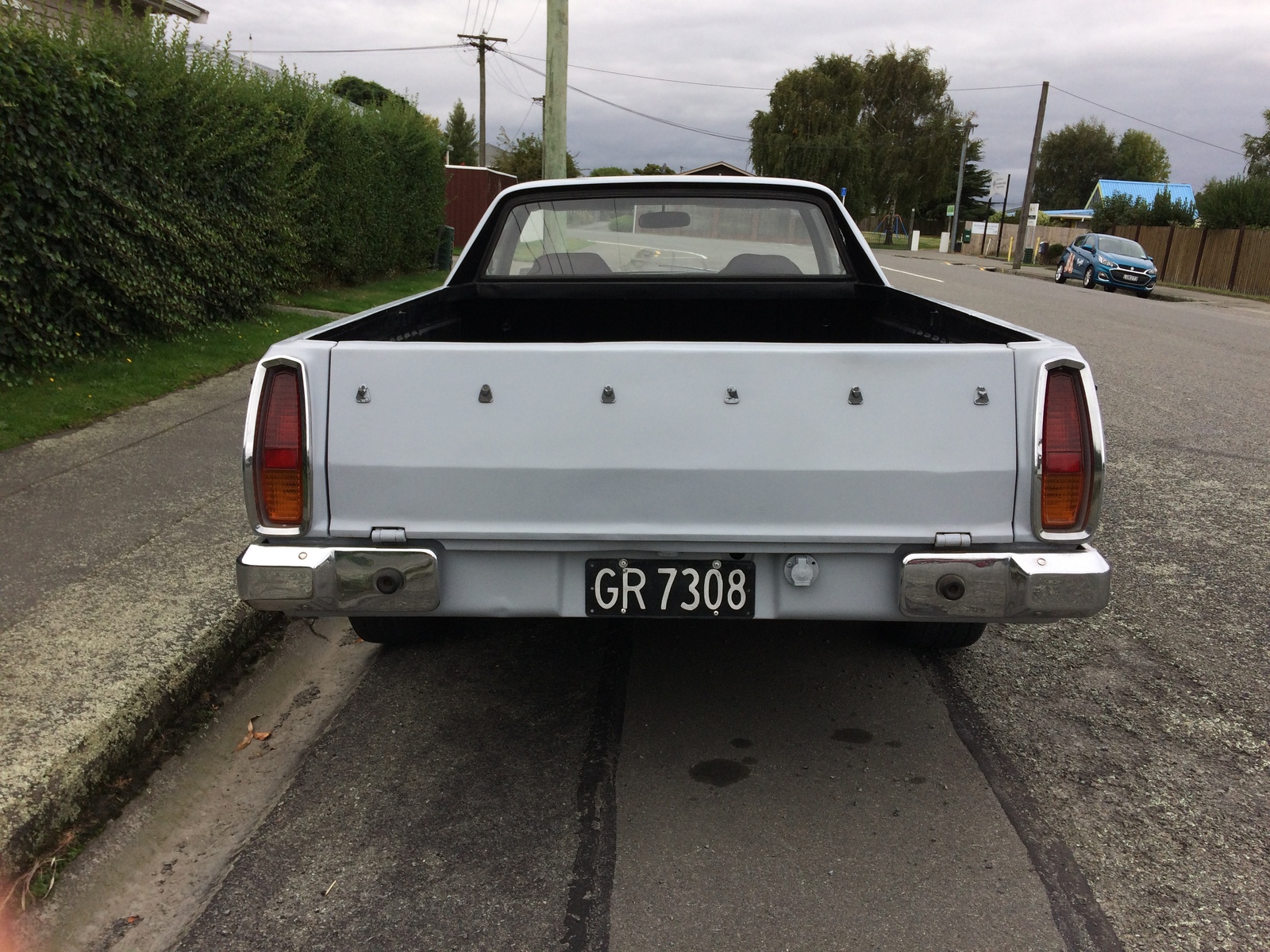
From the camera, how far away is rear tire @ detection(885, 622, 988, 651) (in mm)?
3688

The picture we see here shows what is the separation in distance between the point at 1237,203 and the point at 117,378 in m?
32.7

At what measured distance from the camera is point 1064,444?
8.33ft

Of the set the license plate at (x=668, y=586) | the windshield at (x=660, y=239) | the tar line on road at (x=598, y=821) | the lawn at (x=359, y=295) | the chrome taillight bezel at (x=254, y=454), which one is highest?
the windshield at (x=660, y=239)

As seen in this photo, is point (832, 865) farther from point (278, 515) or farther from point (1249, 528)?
point (1249, 528)

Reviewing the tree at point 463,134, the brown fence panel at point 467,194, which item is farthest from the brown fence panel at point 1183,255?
the tree at point 463,134

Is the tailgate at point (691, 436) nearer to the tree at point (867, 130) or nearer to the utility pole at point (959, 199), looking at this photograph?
the utility pole at point (959, 199)

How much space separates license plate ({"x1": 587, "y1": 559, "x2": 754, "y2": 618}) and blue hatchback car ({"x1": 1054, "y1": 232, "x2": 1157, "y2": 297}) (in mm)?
27839

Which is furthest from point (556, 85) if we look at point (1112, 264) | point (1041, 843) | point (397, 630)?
point (1112, 264)

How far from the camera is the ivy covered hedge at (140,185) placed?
6562mm

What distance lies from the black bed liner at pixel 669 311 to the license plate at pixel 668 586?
194 centimetres

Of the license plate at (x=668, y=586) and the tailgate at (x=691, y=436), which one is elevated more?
the tailgate at (x=691, y=436)

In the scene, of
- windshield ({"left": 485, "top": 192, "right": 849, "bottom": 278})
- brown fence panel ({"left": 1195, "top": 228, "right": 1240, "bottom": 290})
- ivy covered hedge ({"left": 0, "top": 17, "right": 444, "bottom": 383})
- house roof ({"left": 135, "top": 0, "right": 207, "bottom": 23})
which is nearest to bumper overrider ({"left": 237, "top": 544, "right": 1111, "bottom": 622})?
windshield ({"left": 485, "top": 192, "right": 849, "bottom": 278})

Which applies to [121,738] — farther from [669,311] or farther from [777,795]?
[669,311]

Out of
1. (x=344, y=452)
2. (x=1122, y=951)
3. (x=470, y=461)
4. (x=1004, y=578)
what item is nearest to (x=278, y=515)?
(x=344, y=452)
